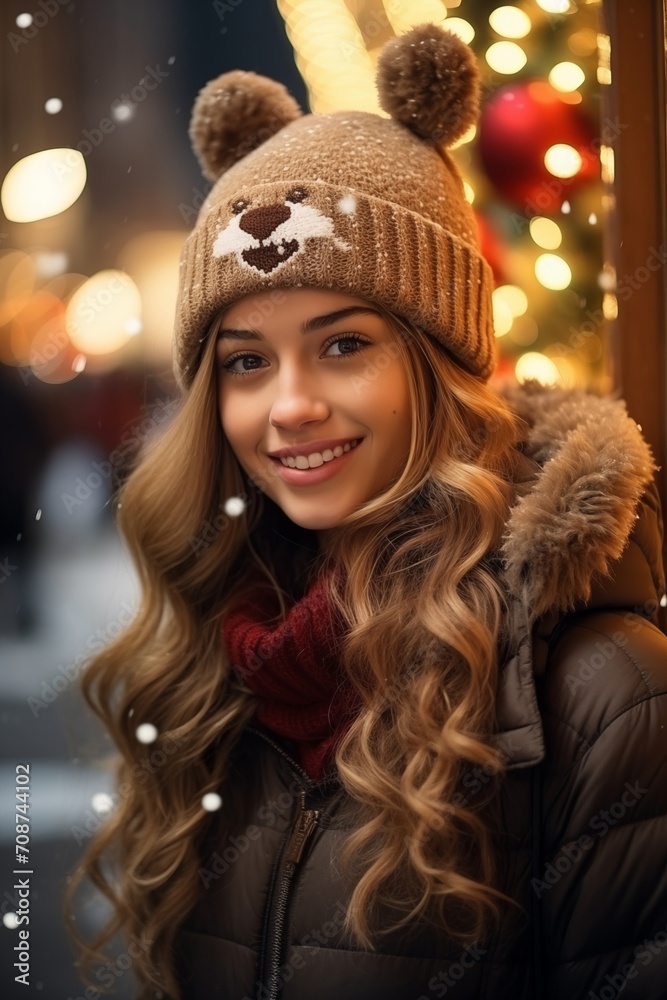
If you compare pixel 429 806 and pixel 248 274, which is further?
pixel 248 274

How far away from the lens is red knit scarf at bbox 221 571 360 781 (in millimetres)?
1113

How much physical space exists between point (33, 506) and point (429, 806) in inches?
33.3

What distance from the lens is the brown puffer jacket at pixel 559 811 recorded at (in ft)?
3.03

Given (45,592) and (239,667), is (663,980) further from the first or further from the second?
(45,592)

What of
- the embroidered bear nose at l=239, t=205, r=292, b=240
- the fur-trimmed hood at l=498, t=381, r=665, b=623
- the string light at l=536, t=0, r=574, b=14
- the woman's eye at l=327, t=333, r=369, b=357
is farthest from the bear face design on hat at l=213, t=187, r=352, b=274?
the string light at l=536, t=0, r=574, b=14

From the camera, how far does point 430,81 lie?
3.87 feet

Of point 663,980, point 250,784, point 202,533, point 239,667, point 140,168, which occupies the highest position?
point 140,168

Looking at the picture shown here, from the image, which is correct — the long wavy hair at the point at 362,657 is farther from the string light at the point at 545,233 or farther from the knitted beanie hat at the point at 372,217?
the string light at the point at 545,233

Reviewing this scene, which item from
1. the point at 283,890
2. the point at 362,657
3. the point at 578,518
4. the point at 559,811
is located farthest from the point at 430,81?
the point at 283,890

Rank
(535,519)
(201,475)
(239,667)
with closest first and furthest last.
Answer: (535,519)
(239,667)
(201,475)

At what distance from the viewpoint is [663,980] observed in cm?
90

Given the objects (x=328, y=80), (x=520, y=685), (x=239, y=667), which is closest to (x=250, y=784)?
(x=239, y=667)

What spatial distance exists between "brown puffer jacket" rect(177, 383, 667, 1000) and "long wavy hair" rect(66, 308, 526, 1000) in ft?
0.12

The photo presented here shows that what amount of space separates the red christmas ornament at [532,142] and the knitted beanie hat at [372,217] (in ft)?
0.70
